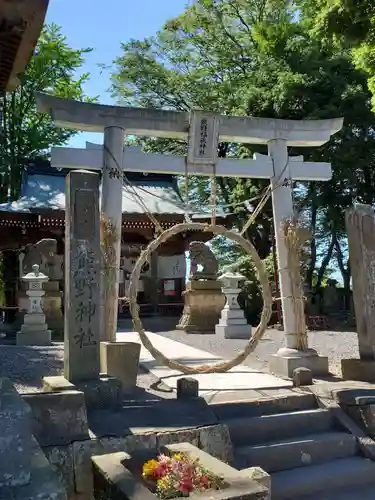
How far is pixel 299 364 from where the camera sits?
22.7 ft

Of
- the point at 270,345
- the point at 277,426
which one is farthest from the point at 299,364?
the point at 270,345

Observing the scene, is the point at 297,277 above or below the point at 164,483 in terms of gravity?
above

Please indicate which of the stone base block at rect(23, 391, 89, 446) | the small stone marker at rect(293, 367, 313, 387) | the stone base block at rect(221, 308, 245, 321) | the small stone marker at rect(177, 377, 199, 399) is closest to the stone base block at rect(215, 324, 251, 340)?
the stone base block at rect(221, 308, 245, 321)

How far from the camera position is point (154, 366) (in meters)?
8.10

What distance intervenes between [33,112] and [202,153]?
67.8 feet

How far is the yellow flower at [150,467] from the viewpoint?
3609 mm

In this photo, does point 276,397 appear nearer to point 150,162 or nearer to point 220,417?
point 220,417

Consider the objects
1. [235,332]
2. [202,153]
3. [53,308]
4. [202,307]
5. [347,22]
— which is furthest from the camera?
[202,307]

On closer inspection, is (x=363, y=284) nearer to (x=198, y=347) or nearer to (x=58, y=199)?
(x=198, y=347)

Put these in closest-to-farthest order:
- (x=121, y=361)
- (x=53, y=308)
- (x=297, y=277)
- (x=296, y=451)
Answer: (x=296, y=451) → (x=121, y=361) → (x=297, y=277) → (x=53, y=308)

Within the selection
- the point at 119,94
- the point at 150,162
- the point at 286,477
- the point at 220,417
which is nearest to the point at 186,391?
the point at 220,417

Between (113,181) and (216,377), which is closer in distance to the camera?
(113,181)

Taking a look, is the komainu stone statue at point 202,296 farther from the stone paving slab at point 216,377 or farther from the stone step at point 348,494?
the stone step at point 348,494

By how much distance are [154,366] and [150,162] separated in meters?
3.27
